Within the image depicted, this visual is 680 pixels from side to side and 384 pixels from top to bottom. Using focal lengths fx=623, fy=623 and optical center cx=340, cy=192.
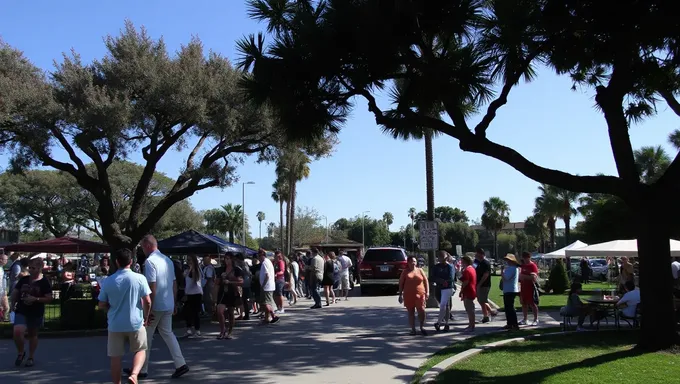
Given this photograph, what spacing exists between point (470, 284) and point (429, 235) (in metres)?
5.32

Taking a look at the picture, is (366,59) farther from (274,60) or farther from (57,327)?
(57,327)

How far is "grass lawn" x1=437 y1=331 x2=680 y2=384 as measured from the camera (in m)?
7.36

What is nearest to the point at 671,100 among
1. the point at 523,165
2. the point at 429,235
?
the point at 523,165

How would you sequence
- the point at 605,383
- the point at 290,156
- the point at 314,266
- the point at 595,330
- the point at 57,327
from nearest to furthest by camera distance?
the point at 605,383
the point at 595,330
the point at 57,327
the point at 314,266
the point at 290,156

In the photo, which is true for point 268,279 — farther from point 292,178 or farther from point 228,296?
point 292,178

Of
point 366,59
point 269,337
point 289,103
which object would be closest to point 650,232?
point 366,59

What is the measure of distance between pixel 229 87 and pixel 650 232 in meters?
14.1

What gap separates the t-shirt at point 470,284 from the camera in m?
12.6

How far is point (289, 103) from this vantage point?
1021cm

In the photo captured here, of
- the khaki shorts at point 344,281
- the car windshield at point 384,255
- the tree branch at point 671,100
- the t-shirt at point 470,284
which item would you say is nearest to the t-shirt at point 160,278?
the t-shirt at point 470,284

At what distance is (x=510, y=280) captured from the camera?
12.7m

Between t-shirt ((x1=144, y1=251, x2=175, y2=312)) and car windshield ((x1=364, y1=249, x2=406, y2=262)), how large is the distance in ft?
49.7

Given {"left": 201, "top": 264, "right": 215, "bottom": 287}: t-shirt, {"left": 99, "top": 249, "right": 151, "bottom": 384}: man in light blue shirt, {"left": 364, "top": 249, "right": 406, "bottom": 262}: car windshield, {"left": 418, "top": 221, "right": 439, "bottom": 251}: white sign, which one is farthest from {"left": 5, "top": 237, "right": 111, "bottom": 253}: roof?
{"left": 99, "top": 249, "right": 151, "bottom": 384}: man in light blue shirt

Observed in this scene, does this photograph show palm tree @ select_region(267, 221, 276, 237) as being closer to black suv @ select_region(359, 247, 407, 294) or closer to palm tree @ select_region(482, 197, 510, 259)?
palm tree @ select_region(482, 197, 510, 259)
